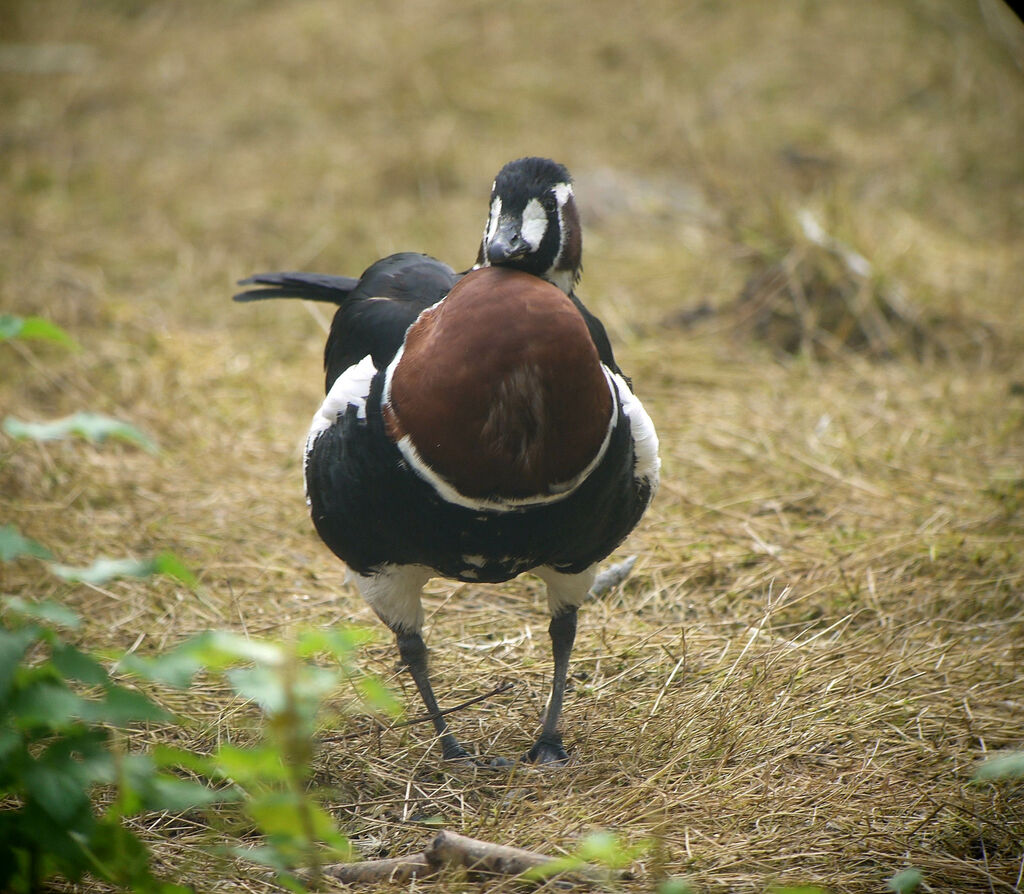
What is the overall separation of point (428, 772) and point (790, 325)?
11.6ft

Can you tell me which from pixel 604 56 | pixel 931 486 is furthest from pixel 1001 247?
pixel 604 56

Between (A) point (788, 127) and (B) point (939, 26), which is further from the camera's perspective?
(B) point (939, 26)

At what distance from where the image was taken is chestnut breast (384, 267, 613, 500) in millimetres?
2184

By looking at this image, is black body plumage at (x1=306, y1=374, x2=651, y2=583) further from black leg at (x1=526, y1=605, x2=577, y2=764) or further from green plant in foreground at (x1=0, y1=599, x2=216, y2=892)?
green plant in foreground at (x1=0, y1=599, x2=216, y2=892)

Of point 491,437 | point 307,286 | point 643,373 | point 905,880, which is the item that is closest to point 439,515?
point 491,437

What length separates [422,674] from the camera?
9.50ft

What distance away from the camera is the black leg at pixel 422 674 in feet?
9.17

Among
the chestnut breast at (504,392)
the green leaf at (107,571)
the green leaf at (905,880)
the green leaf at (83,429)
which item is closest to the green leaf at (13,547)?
the green leaf at (107,571)

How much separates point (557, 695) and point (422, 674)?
368 mm

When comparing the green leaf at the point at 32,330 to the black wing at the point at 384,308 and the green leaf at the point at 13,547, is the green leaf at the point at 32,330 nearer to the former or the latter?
the green leaf at the point at 13,547

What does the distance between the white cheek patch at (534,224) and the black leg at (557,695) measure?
3.33 ft

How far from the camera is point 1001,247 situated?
6695 mm

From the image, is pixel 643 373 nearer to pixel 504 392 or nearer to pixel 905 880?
pixel 504 392

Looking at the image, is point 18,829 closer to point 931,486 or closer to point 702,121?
point 931,486
